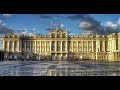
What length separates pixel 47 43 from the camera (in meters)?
27.1

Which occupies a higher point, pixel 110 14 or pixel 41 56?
pixel 110 14
